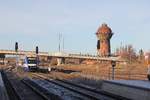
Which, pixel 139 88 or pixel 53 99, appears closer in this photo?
pixel 139 88

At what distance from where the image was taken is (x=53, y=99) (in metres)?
26.1

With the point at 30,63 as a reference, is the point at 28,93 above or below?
below

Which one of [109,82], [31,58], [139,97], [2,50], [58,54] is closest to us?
[139,97]

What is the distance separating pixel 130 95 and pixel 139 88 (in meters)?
1.53

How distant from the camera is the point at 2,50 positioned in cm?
19400

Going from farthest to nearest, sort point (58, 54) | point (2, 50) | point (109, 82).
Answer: point (2, 50) → point (58, 54) → point (109, 82)

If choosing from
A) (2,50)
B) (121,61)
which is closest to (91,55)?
(121,61)

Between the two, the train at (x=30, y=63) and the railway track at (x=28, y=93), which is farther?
the train at (x=30, y=63)

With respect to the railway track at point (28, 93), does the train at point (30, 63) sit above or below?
above

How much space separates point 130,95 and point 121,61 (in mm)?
→ 161935

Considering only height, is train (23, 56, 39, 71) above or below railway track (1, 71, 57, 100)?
above

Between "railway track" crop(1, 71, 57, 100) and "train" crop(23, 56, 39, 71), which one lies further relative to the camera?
"train" crop(23, 56, 39, 71)

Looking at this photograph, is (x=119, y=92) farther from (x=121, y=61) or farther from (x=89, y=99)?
(x=121, y=61)

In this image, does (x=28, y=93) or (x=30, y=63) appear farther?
(x=30, y=63)
